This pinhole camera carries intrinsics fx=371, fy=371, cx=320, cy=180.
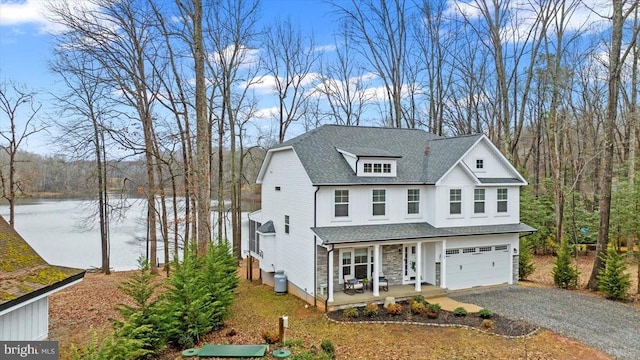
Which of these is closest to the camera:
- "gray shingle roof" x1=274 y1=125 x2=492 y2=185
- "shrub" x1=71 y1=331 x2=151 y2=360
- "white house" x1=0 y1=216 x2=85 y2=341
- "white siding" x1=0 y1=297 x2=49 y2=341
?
"shrub" x1=71 y1=331 x2=151 y2=360

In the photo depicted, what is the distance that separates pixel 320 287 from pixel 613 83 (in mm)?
13088

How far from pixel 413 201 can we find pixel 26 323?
12.2 meters

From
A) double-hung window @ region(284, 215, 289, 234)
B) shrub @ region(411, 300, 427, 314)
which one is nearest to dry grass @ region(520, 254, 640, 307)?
shrub @ region(411, 300, 427, 314)

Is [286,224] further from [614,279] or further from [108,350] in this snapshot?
[614,279]

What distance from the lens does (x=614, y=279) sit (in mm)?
12992

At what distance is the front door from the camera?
14.6m

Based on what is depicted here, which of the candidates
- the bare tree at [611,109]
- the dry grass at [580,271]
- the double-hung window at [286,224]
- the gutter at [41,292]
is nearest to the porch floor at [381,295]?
the double-hung window at [286,224]

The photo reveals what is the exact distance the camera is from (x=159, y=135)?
18.0 m

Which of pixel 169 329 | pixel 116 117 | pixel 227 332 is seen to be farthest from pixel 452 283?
pixel 116 117

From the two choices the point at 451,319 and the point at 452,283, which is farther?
the point at 452,283

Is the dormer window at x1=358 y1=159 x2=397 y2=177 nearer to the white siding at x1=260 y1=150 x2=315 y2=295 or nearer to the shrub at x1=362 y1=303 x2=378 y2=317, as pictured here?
the white siding at x1=260 y1=150 x2=315 y2=295

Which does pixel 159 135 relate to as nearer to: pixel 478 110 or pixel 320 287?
pixel 320 287

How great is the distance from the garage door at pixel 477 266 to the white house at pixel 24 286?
12475mm

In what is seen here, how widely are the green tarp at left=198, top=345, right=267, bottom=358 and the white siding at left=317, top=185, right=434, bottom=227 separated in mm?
5285
